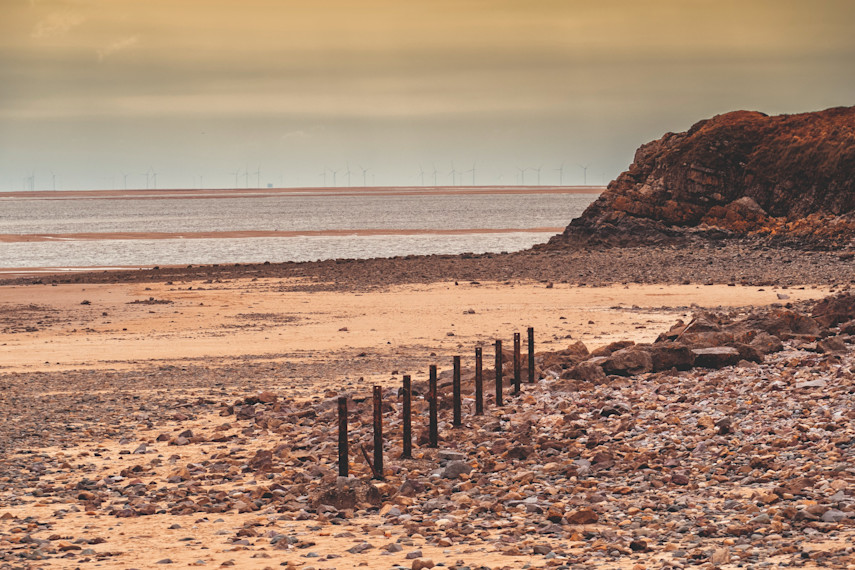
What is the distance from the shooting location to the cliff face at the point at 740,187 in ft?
193

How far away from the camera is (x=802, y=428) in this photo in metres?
14.5

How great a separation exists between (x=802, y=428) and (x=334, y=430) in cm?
743

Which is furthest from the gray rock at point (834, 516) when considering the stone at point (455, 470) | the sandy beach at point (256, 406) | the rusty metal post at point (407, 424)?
the rusty metal post at point (407, 424)

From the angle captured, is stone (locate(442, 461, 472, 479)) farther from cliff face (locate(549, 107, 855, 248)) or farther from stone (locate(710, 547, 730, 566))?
cliff face (locate(549, 107, 855, 248))

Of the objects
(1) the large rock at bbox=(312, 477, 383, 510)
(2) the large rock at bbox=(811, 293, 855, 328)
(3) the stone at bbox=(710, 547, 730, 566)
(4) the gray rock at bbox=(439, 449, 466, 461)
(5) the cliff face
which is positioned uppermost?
(5) the cliff face

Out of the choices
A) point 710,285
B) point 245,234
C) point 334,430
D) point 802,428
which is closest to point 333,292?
point 710,285

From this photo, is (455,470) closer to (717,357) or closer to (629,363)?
(629,363)

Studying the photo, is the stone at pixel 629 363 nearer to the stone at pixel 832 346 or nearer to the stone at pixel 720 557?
the stone at pixel 832 346

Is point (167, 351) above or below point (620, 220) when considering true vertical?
below

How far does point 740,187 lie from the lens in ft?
205

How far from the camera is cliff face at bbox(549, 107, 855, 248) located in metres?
58.8

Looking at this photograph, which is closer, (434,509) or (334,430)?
(434,509)

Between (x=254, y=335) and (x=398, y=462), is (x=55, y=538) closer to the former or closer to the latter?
(x=398, y=462)

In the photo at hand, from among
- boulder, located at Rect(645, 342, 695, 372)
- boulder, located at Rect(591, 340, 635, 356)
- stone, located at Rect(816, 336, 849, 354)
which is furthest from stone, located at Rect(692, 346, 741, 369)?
boulder, located at Rect(591, 340, 635, 356)
